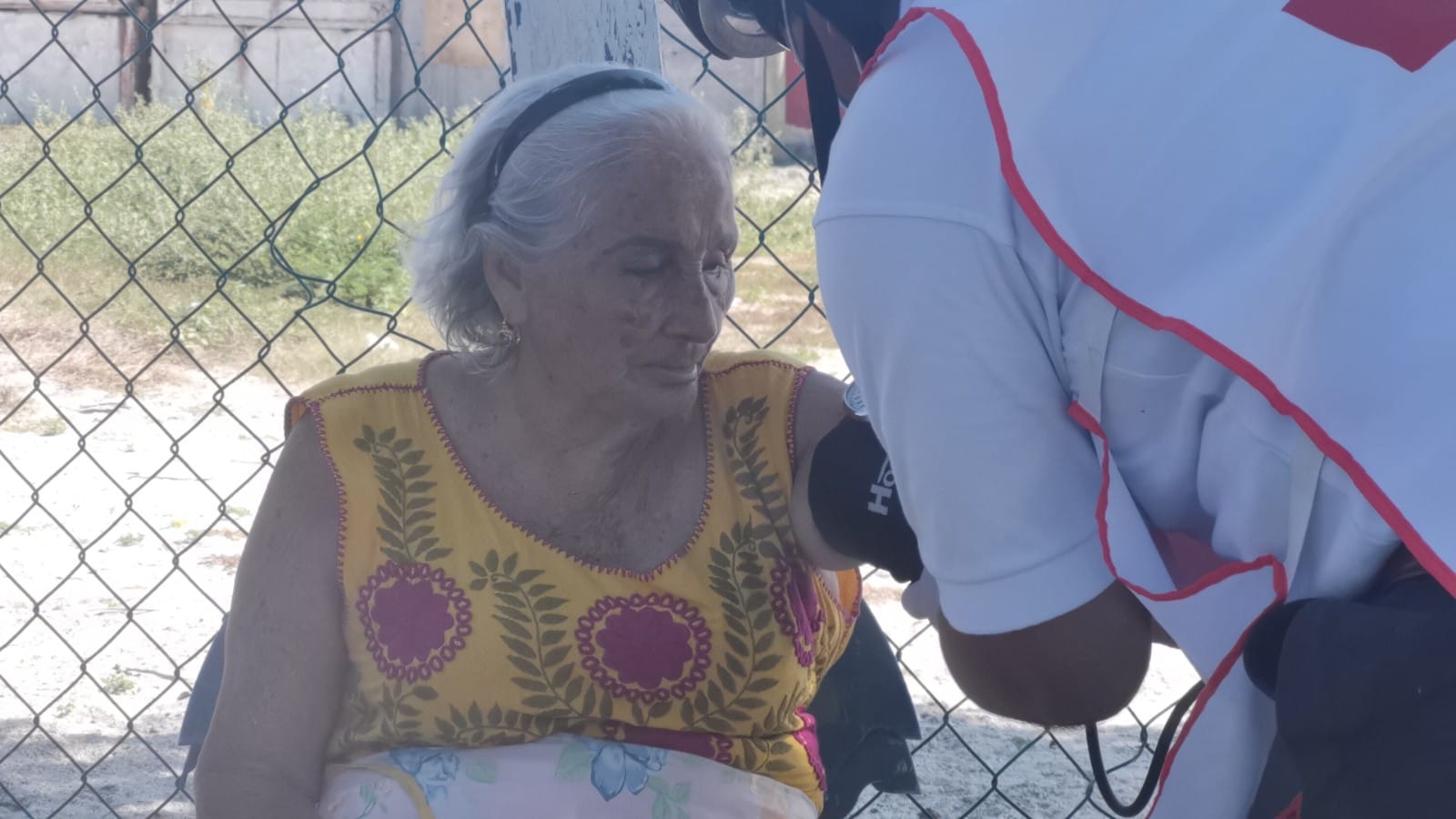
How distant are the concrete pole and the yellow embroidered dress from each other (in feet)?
1.63

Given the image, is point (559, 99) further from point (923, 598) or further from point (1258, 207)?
point (1258, 207)

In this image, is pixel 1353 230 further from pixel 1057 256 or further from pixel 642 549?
pixel 642 549

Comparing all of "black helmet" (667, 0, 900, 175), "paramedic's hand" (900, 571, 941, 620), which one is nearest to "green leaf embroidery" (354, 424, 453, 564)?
"paramedic's hand" (900, 571, 941, 620)

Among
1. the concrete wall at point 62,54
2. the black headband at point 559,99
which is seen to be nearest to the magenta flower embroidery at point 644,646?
the black headband at point 559,99

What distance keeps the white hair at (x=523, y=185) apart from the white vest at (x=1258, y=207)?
0.74m

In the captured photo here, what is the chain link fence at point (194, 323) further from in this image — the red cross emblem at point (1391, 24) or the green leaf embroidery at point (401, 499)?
the red cross emblem at point (1391, 24)

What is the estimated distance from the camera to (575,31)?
202 centimetres

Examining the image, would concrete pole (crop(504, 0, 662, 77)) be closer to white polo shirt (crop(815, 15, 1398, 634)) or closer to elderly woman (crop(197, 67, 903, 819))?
elderly woman (crop(197, 67, 903, 819))

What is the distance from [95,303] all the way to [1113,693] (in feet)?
22.4

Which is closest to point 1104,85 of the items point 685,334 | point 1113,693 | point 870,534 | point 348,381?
point 1113,693

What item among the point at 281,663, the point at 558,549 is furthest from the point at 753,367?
the point at 281,663

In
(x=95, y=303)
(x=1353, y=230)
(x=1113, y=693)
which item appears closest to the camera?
(x=1353, y=230)

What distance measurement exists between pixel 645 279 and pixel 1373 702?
1063 millimetres

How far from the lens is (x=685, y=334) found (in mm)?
1865
